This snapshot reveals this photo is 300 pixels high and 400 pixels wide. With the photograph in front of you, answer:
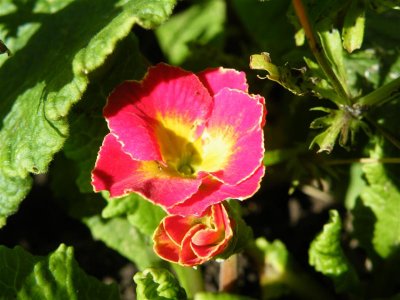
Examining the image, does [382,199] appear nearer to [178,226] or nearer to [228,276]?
[228,276]

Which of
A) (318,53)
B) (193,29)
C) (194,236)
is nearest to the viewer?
(194,236)

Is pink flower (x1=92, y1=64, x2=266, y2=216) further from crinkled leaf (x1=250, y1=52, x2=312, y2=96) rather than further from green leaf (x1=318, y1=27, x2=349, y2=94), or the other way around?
green leaf (x1=318, y1=27, x2=349, y2=94)

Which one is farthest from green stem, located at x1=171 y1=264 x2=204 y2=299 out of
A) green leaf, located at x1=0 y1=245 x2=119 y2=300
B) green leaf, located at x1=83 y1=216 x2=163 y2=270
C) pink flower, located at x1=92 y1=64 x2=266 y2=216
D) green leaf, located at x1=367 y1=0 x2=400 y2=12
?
green leaf, located at x1=367 y1=0 x2=400 y2=12

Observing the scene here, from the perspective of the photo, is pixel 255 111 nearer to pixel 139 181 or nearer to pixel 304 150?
pixel 139 181

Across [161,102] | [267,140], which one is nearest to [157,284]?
[161,102]

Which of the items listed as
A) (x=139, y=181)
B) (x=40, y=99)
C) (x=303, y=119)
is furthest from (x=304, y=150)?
(x=40, y=99)

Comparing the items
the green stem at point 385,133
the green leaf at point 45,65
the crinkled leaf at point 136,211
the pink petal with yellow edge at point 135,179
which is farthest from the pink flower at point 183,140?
the green stem at point 385,133

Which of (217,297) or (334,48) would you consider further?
(217,297)
